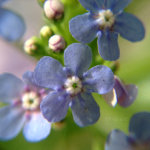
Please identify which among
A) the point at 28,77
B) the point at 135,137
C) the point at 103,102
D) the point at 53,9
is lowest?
the point at 103,102

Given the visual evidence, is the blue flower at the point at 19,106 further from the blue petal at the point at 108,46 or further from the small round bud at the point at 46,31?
the blue petal at the point at 108,46

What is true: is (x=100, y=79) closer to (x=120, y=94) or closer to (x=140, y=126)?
(x=120, y=94)

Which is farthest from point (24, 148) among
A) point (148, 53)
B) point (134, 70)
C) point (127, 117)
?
point (148, 53)

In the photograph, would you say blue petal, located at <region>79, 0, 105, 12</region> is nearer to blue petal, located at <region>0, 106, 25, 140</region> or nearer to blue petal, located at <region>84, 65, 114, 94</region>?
blue petal, located at <region>84, 65, 114, 94</region>

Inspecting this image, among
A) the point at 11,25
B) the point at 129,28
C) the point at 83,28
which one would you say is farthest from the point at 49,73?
the point at 11,25

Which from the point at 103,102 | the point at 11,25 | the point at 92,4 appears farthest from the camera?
the point at 103,102

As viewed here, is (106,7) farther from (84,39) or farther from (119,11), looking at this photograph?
(84,39)

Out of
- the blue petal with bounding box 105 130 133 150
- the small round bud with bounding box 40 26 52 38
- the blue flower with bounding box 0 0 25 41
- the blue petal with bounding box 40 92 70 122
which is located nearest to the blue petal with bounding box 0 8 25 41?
the blue flower with bounding box 0 0 25 41

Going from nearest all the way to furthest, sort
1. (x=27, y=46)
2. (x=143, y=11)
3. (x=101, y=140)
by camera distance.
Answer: (x=27, y=46)
(x=101, y=140)
(x=143, y=11)
